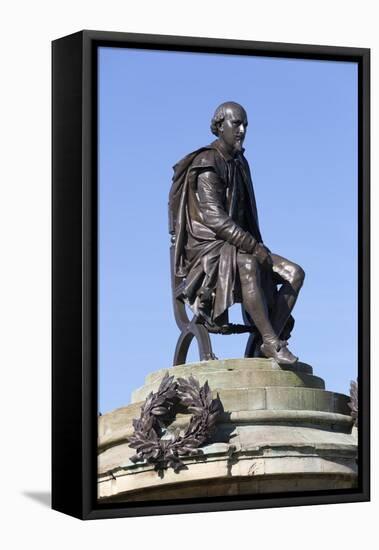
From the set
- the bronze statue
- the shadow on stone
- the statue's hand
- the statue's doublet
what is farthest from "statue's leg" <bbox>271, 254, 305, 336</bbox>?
the shadow on stone

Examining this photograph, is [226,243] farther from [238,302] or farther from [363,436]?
[363,436]

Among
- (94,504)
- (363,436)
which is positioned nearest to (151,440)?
(94,504)

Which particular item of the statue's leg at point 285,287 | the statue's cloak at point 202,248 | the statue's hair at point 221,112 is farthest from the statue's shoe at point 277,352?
the statue's hair at point 221,112

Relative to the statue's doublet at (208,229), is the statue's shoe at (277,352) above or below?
below

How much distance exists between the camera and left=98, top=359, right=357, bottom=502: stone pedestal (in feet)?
71.4

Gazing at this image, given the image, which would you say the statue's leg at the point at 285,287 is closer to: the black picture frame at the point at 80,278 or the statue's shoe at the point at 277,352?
the statue's shoe at the point at 277,352

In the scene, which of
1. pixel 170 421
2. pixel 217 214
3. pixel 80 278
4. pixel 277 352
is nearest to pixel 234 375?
pixel 277 352

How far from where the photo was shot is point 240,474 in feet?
72.1

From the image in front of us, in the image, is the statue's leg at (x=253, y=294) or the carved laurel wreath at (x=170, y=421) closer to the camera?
the carved laurel wreath at (x=170, y=421)

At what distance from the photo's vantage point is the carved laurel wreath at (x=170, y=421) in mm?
21750

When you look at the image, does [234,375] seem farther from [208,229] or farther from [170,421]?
[208,229]

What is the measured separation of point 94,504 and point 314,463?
83.9 inches

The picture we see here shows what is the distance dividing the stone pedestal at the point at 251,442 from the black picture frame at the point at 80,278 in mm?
138

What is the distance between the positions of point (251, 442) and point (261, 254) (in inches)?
68.9
